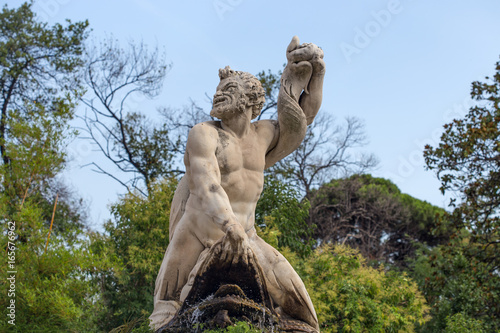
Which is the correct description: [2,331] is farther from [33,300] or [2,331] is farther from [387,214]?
[387,214]

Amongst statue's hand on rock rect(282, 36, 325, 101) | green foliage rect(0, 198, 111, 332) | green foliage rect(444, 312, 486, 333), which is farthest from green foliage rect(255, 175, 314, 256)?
statue's hand on rock rect(282, 36, 325, 101)

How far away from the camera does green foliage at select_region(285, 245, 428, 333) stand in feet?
28.1

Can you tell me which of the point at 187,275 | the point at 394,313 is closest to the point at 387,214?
the point at 394,313

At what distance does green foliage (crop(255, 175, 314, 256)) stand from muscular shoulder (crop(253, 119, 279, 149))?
20.4 ft

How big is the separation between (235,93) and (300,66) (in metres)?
0.51

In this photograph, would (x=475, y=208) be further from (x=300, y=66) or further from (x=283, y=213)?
(x=300, y=66)

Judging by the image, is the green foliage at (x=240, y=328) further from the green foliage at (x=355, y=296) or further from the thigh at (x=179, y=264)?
the green foliage at (x=355, y=296)

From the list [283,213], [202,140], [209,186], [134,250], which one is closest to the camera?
[209,186]

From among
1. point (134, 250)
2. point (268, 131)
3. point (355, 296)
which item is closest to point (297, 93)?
point (268, 131)

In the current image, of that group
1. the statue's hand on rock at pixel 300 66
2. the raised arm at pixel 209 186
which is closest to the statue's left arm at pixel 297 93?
the statue's hand on rock at pixel 300 66

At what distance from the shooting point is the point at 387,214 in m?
20.8

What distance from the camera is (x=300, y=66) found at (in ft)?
14.7

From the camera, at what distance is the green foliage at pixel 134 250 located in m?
10.1

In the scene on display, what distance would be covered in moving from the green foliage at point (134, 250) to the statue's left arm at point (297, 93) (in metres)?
5.52
